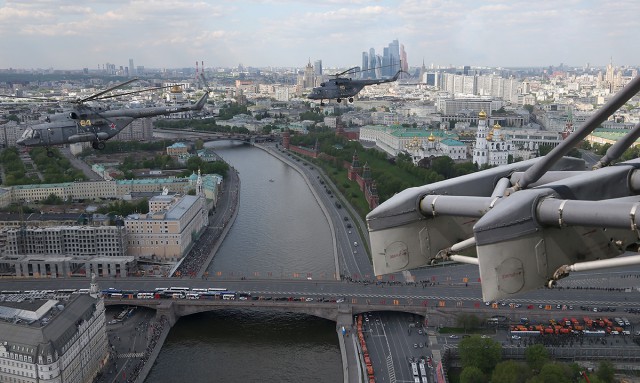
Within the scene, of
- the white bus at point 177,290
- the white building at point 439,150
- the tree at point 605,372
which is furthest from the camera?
the white building at point 439,150

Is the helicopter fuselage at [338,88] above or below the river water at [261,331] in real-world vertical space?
above

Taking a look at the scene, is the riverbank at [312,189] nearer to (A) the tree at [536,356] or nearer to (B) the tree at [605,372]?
(A) the tree at [536,356]

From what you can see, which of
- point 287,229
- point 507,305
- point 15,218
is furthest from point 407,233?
point 15,218

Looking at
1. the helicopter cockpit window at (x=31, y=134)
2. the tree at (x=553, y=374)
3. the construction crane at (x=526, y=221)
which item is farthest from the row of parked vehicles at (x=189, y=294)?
the construction crane at (x=526, y=221)

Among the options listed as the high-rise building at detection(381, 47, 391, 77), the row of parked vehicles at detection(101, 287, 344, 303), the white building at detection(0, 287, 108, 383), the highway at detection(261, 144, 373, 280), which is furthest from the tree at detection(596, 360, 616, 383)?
the high-rise building at detection(381, 47, 391, 77)

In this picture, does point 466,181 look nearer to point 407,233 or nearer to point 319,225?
point 407,233

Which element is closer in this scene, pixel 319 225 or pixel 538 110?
pixel 319 225

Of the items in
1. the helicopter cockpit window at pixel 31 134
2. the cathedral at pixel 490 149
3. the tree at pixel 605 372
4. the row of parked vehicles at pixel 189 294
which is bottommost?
the row of parked vehicles at pixel 189 294

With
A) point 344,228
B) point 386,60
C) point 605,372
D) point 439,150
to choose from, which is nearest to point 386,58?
point 386,60
